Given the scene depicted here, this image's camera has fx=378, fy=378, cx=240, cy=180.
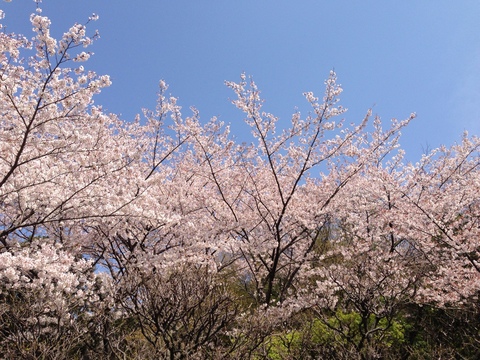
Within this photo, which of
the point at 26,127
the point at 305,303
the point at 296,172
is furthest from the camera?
the point at 296,172

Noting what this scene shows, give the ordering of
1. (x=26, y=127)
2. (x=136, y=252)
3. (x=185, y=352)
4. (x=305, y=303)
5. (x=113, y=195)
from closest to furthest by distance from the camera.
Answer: (x=26, y=127), (x=185, y=352), (x=113, y=195), (x=136, y=252), (x=305, y=303)

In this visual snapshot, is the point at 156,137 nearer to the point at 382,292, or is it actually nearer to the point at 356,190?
the point at 356,190

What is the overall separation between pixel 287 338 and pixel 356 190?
6430mm

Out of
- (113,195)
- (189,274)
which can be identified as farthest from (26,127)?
(189,274)

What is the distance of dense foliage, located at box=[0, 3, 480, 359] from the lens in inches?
254

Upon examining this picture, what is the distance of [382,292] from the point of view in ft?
31.8

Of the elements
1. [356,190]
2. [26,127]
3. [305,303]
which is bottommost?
[305,303]

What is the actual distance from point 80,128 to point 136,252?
13.1 feet

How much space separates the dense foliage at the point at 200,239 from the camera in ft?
21.1

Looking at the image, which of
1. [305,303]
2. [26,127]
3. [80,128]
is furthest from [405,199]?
[26,127]

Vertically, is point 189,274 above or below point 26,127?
below

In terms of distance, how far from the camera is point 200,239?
10.5 m

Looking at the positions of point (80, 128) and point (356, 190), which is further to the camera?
point (356, 190)

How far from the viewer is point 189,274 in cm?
741
